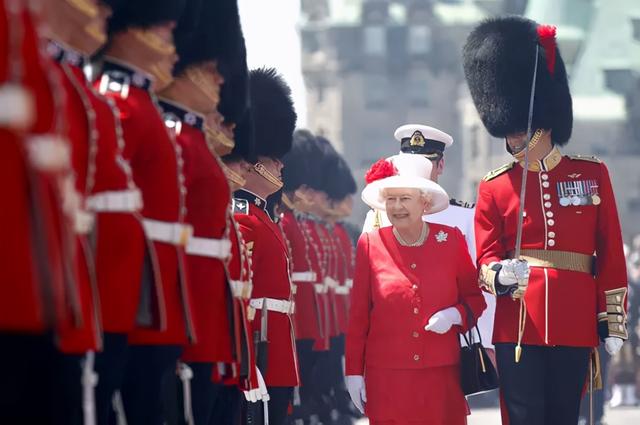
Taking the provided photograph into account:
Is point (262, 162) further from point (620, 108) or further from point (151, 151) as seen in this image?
point (620, 108)

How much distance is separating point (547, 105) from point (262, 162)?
1393 millimetres

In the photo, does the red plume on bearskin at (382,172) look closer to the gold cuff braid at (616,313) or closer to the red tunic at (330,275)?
the gold cuff braid at (616,313)

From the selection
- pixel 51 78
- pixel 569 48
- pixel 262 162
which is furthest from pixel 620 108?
pixel 51 78

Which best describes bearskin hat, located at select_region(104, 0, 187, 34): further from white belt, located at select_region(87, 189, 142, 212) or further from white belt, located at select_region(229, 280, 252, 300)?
white belt, located at select_region(229, 280, 252, 300)

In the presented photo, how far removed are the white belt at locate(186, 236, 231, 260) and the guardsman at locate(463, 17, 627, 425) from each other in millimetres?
2041

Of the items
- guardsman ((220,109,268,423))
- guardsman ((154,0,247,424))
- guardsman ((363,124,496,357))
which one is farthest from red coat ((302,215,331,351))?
guardsman ((154,0,247,424))

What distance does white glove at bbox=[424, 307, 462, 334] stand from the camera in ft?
24.5

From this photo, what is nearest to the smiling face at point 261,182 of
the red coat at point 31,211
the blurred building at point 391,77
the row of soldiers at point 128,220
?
the row of soldiers at point 128,220

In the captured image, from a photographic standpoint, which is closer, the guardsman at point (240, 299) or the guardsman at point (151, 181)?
the guardsman at point (151, 181)

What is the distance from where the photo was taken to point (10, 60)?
3.55 meters

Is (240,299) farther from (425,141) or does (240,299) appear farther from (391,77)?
(391,77)

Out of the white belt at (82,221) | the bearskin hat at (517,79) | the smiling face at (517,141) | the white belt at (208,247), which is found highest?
the bearskin hat at (517,79)

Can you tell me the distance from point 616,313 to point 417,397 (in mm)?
940

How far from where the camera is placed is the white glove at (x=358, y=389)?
7547 mm
